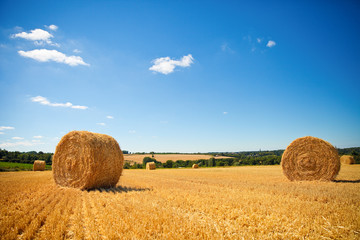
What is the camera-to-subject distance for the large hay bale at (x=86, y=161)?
8.97m

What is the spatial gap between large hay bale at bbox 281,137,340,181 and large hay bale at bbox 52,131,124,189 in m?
9.97

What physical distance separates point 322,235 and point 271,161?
3950cm

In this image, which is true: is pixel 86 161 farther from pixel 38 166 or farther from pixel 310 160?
pixel 38 166

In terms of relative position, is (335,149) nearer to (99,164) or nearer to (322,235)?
(322,235)

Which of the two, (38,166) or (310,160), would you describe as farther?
(38,166)

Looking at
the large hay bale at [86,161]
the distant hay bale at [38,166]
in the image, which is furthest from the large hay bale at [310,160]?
the distant hay bale at [38,166]

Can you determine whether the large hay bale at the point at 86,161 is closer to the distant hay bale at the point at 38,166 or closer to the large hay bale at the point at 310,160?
the large hay bale at the point at 310,160

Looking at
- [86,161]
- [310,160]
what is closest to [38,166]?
[86,161]

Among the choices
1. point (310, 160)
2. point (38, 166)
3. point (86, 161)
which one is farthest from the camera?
point (38, 166)

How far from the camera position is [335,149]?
36.9 feet

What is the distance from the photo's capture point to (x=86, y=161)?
9008 millimetres

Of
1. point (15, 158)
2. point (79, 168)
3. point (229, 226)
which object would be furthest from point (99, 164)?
point (15, 158)

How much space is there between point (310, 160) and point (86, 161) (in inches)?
481

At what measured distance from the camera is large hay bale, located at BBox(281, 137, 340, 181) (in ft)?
36.1
